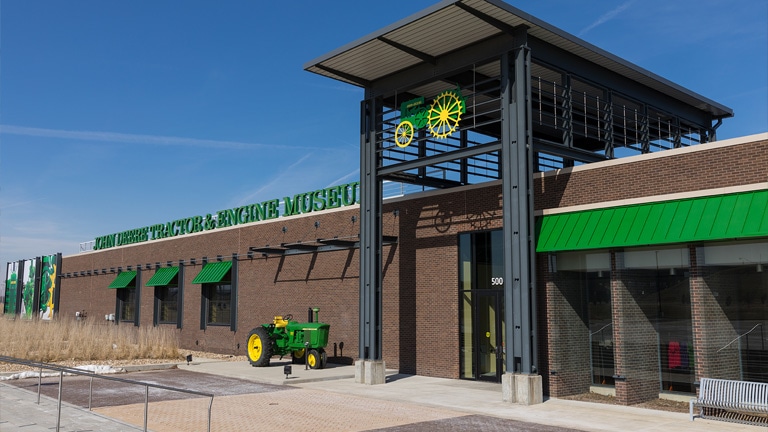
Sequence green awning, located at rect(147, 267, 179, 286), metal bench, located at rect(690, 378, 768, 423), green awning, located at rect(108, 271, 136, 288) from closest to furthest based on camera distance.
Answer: metal bench, located at rect(690, 378, 768, 423), green awning, located at rect(147, 267, 179, 286), green awning, located at rect(108, 271, 136, 288)

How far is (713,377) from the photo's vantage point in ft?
46.5

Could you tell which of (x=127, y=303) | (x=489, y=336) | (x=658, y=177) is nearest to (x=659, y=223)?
(x=658, y=177)

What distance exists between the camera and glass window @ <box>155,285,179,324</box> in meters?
37.1

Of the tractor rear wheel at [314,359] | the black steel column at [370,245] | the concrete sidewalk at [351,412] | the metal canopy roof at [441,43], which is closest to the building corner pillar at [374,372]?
the black steel column at [370,245]

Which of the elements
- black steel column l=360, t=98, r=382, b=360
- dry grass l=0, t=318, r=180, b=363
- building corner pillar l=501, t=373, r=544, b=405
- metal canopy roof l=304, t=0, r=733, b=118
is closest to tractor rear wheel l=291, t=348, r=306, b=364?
dry grass l=0, t=318, r=180, b=363

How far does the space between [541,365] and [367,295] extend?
5404mm

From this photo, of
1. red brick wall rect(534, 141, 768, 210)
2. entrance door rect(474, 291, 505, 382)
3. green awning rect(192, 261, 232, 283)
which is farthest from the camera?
green awning rect(192, 261, 232, 283)

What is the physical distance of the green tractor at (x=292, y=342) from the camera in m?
23.1

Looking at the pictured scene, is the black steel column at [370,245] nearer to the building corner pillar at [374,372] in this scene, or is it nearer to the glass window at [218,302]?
the building corner pillar at [374,372]

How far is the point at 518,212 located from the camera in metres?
16.0

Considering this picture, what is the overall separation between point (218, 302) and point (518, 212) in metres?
20.9

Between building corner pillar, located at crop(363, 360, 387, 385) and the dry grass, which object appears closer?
building corner pillar, located at crop(363, 360, 387, 385)

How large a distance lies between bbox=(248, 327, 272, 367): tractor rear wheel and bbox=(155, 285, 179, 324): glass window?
1332cm

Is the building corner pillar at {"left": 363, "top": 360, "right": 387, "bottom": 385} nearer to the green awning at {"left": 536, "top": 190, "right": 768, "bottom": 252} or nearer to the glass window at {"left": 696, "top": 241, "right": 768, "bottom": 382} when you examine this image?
the green awning at {"left": 536, "top": 190, "right": 768, "bottom": 252}
